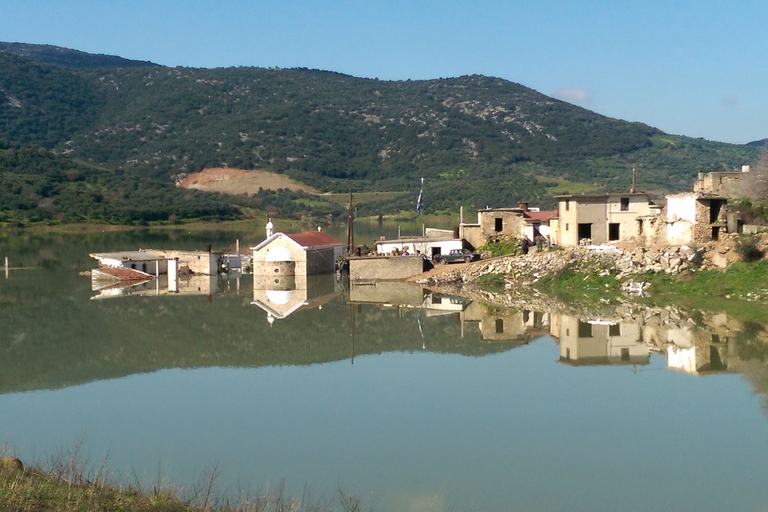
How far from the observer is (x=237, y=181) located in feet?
425

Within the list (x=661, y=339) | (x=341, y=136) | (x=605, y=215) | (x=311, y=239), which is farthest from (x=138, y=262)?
(x=341, y=136)

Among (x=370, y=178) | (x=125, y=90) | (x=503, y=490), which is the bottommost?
(x=503, y=490)

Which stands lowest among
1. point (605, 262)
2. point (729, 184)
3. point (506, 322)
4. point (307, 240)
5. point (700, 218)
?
point (506, 322)

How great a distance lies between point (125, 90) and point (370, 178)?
73.6 metres

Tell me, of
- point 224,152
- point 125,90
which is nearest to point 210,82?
point 125,90

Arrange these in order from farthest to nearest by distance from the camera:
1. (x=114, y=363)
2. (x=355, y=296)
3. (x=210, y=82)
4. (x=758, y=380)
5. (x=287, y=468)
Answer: (x=210, y=82) → (x=355, y=296) → (x=114, y=363) → (x=758, y=380) → (x=287, y=468)

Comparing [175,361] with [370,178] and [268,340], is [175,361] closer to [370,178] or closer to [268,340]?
[268,340]

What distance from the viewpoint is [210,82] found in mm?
191375

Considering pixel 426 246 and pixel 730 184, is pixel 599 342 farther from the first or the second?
pixel 730 184

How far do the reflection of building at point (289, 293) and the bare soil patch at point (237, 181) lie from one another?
84.0 m

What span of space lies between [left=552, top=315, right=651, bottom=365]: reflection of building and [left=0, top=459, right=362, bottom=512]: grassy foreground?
33.8ft

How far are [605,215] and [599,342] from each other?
47.2 feet

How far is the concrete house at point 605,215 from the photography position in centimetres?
3544

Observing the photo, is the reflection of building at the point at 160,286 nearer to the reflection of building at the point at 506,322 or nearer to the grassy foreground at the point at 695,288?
the reflection of building at the point at 506,322
